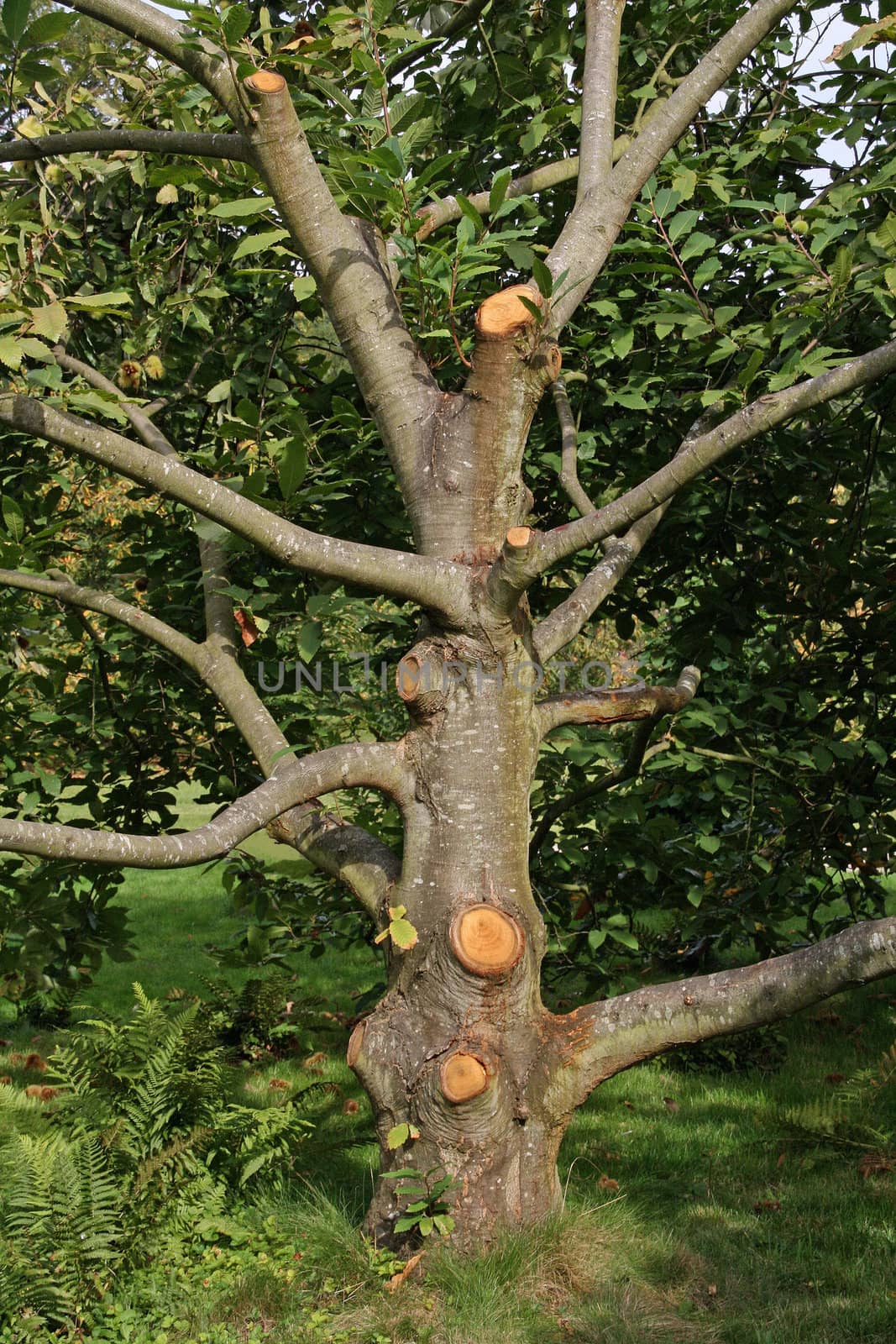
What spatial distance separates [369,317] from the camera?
124 inches

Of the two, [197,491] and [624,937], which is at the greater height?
[197,491]

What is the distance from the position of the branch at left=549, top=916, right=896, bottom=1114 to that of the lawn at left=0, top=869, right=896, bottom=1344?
0.42 m

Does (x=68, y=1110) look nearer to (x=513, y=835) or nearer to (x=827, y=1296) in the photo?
(x=513, y=835)

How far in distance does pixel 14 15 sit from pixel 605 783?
253 centimetres

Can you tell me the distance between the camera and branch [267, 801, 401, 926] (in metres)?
3.10

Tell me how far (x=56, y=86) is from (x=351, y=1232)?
5300 millimetres

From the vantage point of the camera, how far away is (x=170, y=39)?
277cm

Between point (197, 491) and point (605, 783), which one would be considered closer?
point (197, 491)

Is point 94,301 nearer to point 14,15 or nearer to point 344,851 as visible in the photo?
point 14,15

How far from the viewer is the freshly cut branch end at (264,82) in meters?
2.67

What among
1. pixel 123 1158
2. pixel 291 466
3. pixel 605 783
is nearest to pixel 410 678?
pixel 291 466

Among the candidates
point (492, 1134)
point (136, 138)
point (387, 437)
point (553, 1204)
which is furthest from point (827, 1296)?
point (136, 138)

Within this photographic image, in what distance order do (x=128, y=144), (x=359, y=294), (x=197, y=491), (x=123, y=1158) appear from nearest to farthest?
1. (x=197, y=491)
2. (x=128, y=144)
3. (x=359, y=294)
4. (x=123, y=1158)

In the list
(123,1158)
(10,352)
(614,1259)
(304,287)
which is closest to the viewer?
(10,352)
